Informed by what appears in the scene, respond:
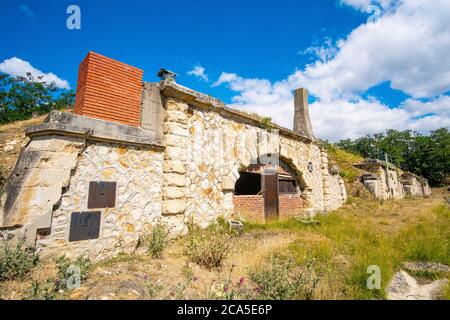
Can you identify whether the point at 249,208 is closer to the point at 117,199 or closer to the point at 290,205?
the point at 290,205

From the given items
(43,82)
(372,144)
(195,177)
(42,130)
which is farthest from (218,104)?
(372,144)

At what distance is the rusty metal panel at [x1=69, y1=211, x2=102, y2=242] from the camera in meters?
3.47

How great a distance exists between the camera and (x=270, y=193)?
314 inches

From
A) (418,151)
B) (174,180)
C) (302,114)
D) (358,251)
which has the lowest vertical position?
(358,251)

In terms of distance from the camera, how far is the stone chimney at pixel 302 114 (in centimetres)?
1048

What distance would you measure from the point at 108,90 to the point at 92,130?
2.93 ft

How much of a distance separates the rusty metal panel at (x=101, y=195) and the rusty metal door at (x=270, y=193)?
508 cm

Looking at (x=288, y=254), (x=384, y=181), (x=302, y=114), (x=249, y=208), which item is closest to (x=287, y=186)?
(x=249, y=208)

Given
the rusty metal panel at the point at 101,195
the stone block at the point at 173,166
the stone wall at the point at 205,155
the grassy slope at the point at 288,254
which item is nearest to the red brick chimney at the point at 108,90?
the stone wall at the point at 205,155

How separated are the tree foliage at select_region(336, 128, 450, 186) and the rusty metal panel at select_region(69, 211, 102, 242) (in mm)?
48837

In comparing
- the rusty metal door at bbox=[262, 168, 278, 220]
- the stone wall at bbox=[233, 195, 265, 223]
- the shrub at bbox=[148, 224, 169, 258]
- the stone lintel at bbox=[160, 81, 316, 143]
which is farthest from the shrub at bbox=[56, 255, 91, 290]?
the rusty metal door at bbox=[262, 168, 278, 220]

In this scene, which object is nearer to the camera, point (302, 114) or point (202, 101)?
point (202, 101)

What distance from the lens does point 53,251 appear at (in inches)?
128
